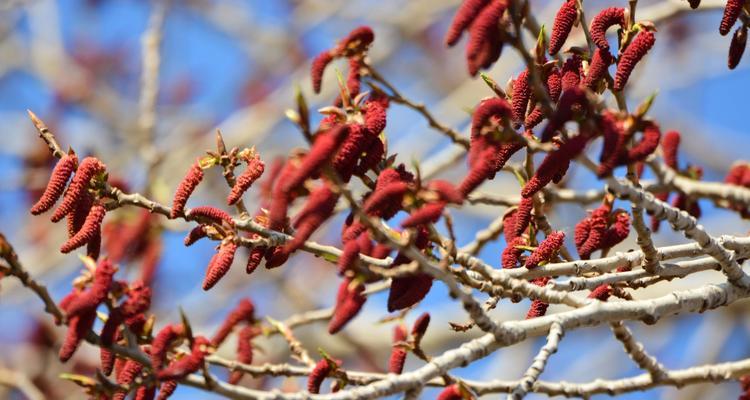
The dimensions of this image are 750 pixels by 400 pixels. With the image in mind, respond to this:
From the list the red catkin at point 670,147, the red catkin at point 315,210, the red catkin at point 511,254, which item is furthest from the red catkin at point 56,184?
Answer: the red catkin at point 670,147

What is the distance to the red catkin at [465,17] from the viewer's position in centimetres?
194

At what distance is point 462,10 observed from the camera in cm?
196

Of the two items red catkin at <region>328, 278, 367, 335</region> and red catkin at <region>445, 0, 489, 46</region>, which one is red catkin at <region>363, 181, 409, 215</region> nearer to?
red catkin at <region>328, 278, 367, 335</region>

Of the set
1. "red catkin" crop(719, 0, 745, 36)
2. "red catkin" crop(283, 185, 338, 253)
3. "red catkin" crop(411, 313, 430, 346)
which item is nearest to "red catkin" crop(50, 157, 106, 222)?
"red catkin" crop(283, 185, 338, 253)

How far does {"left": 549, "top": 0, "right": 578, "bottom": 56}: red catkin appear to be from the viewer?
2318 millimetres

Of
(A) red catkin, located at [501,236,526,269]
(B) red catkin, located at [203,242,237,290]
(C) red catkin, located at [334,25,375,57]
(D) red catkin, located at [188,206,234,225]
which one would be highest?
(C) red catkin, located at [334,25,375,57]

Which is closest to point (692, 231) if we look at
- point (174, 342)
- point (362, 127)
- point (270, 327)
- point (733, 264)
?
point (733, 264)

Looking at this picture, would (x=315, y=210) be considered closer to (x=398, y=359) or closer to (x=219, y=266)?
(x=219, y=266)

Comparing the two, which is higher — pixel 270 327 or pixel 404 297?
pixel 270 327

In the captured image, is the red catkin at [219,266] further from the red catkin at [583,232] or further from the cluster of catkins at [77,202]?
the red catkin at [583,232]

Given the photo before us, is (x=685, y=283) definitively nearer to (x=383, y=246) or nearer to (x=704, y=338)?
(x=704, y=338)

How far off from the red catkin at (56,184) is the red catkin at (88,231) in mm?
93

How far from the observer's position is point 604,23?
2.37 meters

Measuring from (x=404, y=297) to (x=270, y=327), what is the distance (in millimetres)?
1341
